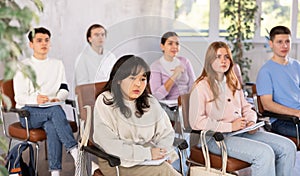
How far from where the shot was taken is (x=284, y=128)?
2.97 metres

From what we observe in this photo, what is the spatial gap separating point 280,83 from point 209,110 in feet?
2.61

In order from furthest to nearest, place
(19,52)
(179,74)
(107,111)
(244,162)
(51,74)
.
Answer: (51,74) < (179,74) < (244,162) < (107,111) < (19,52)

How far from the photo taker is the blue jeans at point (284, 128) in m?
2.93

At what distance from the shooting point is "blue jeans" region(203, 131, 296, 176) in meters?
2.52

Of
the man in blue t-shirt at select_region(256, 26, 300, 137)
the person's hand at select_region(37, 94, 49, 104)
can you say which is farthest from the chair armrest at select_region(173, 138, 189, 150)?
the person's hand at select_region(37, 94, 49, 104)

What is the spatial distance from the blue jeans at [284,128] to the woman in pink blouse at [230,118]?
0.19 metres

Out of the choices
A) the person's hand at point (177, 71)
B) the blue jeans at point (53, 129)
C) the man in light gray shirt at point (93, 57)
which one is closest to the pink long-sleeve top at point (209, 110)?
the person's hand at point (177, 71)

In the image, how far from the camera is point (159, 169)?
226 centimetres

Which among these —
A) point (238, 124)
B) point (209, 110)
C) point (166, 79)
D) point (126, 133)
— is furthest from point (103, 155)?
point (238, 124)

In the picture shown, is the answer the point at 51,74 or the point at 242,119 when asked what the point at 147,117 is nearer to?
the point at 242,119

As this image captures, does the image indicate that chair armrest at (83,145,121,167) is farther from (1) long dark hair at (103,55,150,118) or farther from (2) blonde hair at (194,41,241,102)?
(2) blonde hair at (194,41,241,102)

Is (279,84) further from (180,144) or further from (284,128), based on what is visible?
(180,144)

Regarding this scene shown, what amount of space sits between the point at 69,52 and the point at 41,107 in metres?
1.46

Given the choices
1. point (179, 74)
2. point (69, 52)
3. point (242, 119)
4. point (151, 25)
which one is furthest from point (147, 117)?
point (69, 52)
